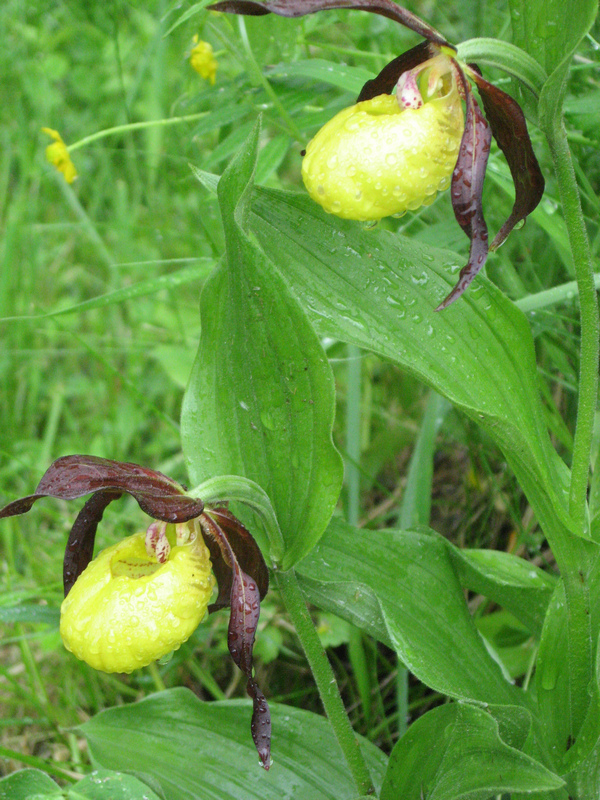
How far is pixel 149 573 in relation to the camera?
2.93 ft

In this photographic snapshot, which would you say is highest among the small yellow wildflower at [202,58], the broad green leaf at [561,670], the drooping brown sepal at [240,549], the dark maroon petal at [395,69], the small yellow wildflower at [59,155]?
the small yellow wildflower at [202,58]

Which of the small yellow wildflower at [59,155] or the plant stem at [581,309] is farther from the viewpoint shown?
the small yellow wildflower at [59,155]

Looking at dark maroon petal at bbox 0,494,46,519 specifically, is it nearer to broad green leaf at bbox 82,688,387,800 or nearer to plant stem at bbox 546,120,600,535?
broad green leaf at bbox 82,688,387,800

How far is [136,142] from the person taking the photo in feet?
10.0

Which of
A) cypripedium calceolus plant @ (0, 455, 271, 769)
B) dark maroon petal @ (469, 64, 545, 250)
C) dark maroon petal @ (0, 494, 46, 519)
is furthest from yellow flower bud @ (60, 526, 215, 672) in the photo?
dark maroon petal @ (469, 64, 545, 250)

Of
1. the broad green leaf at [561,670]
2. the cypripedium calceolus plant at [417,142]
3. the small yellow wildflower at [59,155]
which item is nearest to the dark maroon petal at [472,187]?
the cypripedium calceolus plant at [417,142]

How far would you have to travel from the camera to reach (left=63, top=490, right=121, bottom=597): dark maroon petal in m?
0.91

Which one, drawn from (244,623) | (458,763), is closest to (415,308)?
(244,623)

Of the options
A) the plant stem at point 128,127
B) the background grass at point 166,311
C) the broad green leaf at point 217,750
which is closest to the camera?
the broad green leaf at point 217,750

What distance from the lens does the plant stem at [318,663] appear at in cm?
95

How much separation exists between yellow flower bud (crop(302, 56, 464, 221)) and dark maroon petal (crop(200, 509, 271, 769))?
0.41 metres

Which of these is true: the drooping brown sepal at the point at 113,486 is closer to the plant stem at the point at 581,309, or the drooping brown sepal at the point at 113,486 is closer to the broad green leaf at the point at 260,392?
the broad green leaf at the point at 260,392

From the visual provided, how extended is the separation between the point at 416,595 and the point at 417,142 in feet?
2.11

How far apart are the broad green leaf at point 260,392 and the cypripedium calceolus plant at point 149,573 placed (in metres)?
0.08
